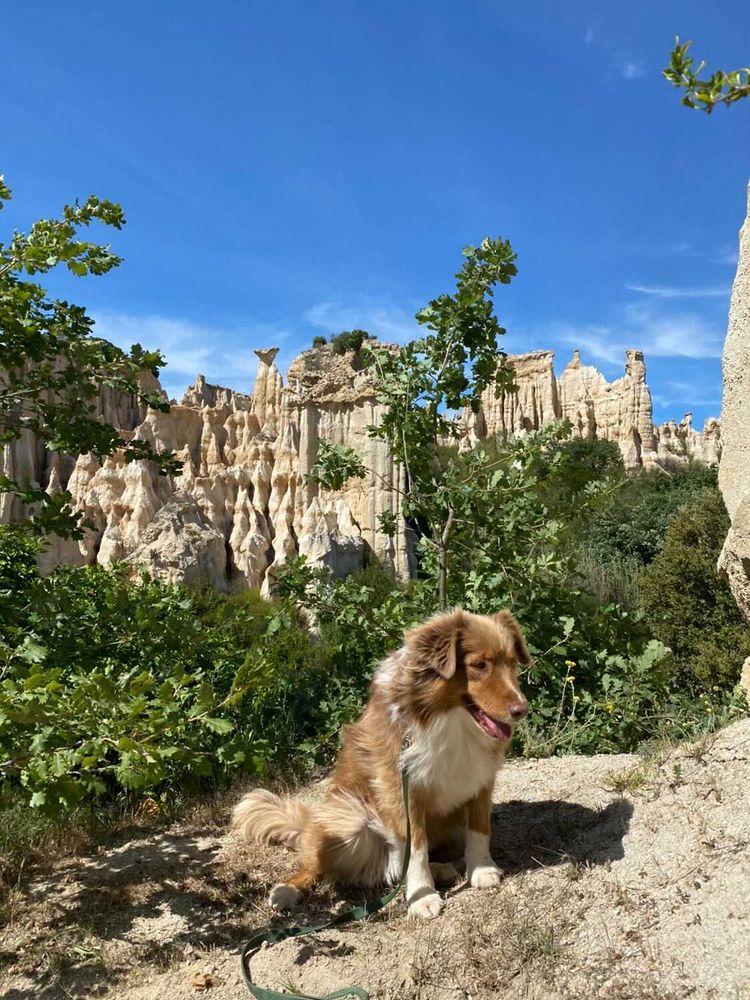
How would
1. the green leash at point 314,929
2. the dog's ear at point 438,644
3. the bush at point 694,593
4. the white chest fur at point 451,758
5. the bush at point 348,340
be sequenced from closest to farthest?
1. the green leash at point 314,929
2. the dog's ear at point 438,644
3. the white chest fur at point 451,758
4. the bush at point 694,593
5. the bush at point 348,340

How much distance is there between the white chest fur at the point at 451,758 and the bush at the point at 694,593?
43.1 feet

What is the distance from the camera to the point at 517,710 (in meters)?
2.89

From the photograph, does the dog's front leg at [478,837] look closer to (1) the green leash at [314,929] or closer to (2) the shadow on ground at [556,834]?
(2) the shadow on ground at [556,834]

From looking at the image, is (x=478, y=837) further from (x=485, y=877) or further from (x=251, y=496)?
(x=251, y=496)

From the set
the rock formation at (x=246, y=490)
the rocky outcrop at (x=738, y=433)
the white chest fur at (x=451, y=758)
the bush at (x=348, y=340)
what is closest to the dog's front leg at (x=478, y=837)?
the white chest fur at (x=451, y=758)

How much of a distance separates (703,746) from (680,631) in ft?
44.9

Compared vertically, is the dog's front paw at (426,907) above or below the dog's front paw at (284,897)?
above

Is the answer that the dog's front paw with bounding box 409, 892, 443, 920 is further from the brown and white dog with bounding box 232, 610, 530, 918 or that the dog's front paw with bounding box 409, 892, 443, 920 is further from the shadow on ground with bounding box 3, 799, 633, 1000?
the shadow on ground with bounding box 3, 799, 633, 1000

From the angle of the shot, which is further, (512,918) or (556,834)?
(556,834)

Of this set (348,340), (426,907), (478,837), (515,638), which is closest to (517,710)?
(515,638)

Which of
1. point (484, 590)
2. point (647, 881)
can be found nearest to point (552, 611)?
point (484, 590)

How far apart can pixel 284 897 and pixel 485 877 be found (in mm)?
1033

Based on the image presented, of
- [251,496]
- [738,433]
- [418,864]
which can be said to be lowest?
[418,864]

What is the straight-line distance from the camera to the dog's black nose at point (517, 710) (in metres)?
2.89
